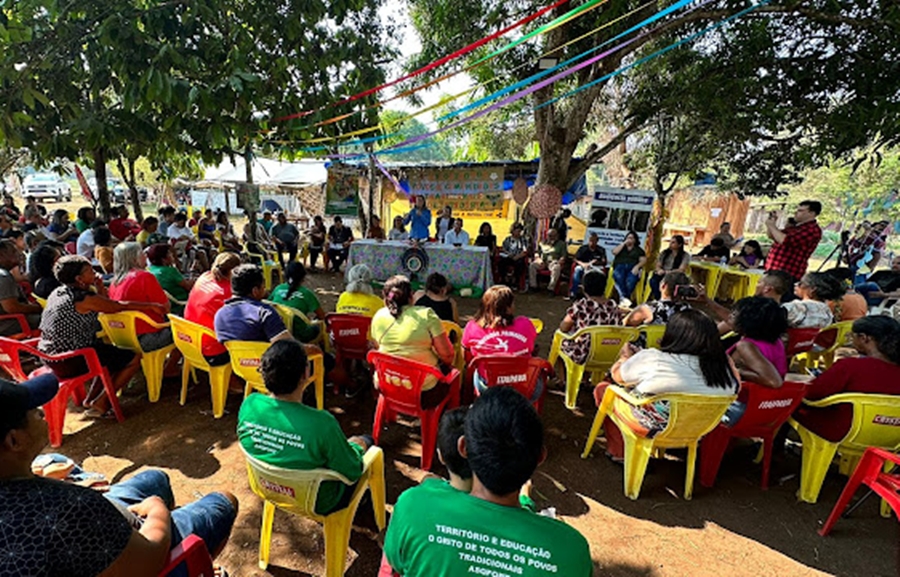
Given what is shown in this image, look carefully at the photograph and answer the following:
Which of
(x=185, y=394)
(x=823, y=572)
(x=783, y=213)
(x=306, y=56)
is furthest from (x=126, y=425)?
(x=783, y=213)

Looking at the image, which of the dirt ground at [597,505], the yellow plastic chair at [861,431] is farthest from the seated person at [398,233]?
the yellow plastic chair at [861,431]

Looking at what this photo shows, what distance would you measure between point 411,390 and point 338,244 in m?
7.29

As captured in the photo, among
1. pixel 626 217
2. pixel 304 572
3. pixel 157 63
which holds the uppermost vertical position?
pixel 157 63

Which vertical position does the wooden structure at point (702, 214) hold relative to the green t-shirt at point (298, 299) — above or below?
above

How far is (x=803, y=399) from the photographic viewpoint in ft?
9.41

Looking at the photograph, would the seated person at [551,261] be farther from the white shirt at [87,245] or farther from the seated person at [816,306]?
the white shirt at [87,245]

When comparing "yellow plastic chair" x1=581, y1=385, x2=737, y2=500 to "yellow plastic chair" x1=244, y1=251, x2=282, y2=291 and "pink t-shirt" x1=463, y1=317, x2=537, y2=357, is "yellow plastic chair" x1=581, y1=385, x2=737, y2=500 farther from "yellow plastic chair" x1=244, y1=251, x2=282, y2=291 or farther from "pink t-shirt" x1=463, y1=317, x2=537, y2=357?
"yellow plastic chair" x1=244, y1=251, x2=282, y2=291

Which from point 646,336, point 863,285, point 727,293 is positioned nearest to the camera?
point 646,336

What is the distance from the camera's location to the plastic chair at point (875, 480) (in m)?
2.27

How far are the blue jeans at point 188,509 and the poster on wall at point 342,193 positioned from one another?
472 inches

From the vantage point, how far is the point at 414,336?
10.2 feet

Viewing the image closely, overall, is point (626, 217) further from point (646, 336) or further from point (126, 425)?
point (126, 425)

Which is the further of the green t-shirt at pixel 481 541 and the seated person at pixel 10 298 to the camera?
the seated person at pixel 10 298

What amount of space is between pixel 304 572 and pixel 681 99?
8646 millimetres
